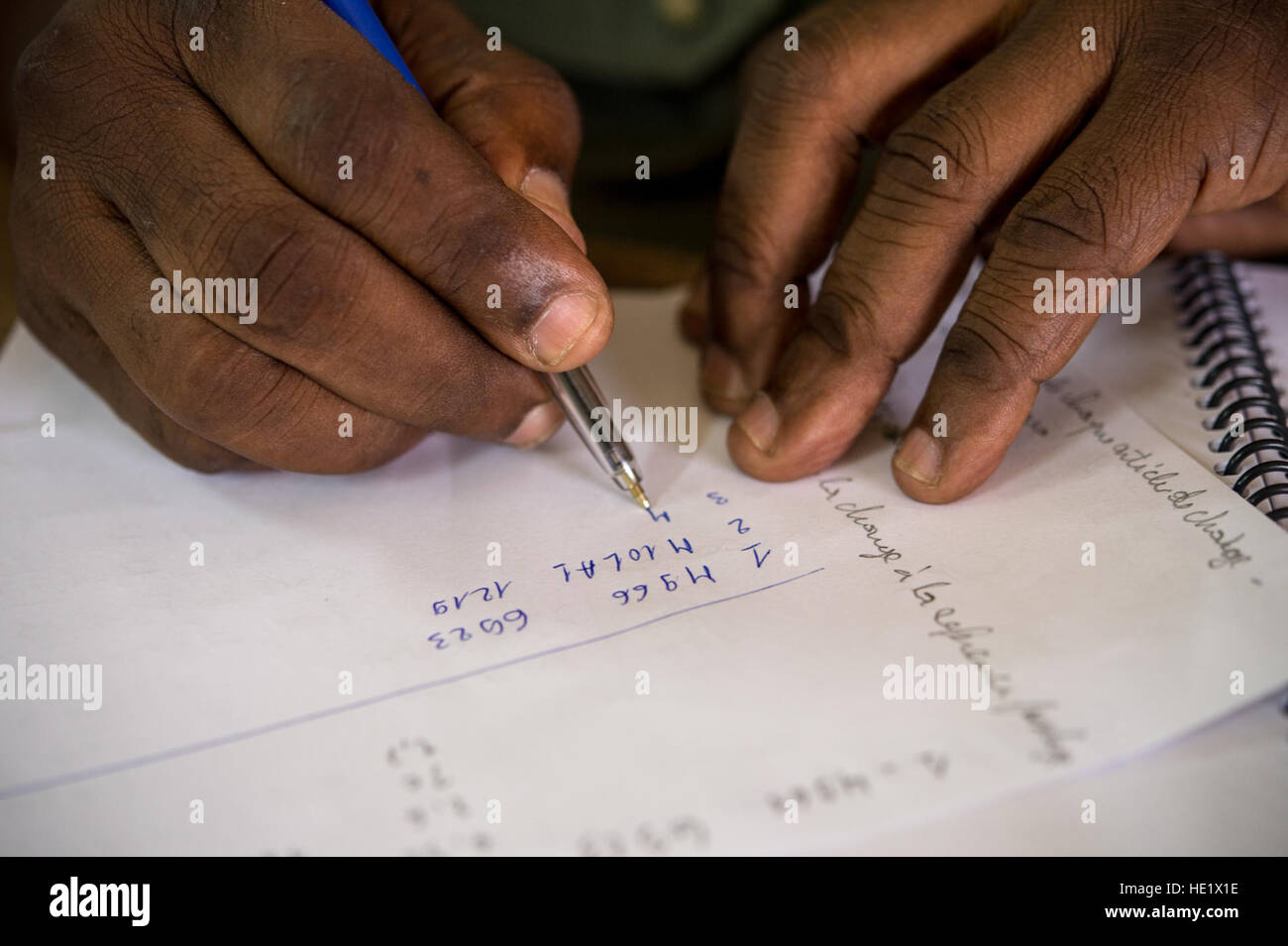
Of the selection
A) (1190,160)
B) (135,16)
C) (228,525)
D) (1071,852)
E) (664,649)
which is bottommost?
(1071,852)

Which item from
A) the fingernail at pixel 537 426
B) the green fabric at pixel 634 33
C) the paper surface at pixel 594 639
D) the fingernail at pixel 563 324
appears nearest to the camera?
the paper surface at pixel 594 639

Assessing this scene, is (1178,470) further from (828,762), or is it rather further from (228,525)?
(228,525)

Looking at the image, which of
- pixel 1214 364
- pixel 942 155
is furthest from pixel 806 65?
pixel 1214 364

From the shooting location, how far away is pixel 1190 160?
2.03 ft

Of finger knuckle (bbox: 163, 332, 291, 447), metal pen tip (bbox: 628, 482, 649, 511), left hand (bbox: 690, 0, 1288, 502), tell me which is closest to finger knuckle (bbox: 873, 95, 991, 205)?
left hand (bbox: 690, 0, 1288, 502)

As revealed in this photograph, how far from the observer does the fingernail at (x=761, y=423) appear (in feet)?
2.25

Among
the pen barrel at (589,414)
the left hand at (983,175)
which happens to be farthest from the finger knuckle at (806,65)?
the pen barrel at (589,414)

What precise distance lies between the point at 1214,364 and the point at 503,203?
0.55 metres

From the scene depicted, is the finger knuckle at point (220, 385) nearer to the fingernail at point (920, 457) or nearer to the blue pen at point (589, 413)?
the blue pen at point (589, 413)

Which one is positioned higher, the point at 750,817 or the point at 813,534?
the point at 813,534

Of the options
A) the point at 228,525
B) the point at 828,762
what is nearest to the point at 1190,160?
the point at 828,762

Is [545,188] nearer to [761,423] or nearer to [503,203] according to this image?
[503,203]

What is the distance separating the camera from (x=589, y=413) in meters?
0.66
